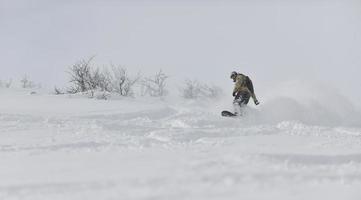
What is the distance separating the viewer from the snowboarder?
15.3m

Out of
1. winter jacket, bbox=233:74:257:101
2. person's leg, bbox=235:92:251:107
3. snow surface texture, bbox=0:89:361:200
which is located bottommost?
snow surface texture, bbox=0:89:361:200

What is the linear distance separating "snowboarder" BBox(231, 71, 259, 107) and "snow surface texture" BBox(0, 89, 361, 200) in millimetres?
2589

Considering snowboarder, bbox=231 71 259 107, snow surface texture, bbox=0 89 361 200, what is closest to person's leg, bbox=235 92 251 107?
snowboarder, bbox=231 71 259 107

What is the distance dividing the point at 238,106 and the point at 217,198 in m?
10.3

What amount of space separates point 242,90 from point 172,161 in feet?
29.1

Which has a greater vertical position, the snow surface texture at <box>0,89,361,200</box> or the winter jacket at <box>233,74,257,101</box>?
the winter jacket at <box>233,74,257,101</box>

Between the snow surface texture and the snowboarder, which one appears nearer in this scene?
the snow surface texture

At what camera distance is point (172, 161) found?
6.68 meters

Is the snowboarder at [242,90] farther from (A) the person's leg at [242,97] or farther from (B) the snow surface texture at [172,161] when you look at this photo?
(B) the snow surface texture at [172,161]

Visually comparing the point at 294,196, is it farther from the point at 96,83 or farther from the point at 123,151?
the point at 96,83

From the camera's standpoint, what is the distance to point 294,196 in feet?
16.1

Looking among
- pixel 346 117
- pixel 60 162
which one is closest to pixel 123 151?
pixel 60 162

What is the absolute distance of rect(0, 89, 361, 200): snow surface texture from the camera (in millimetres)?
5223

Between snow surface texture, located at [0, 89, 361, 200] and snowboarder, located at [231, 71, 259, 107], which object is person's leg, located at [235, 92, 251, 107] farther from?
snow surface texture, located at [0, 89, 361, 200]
